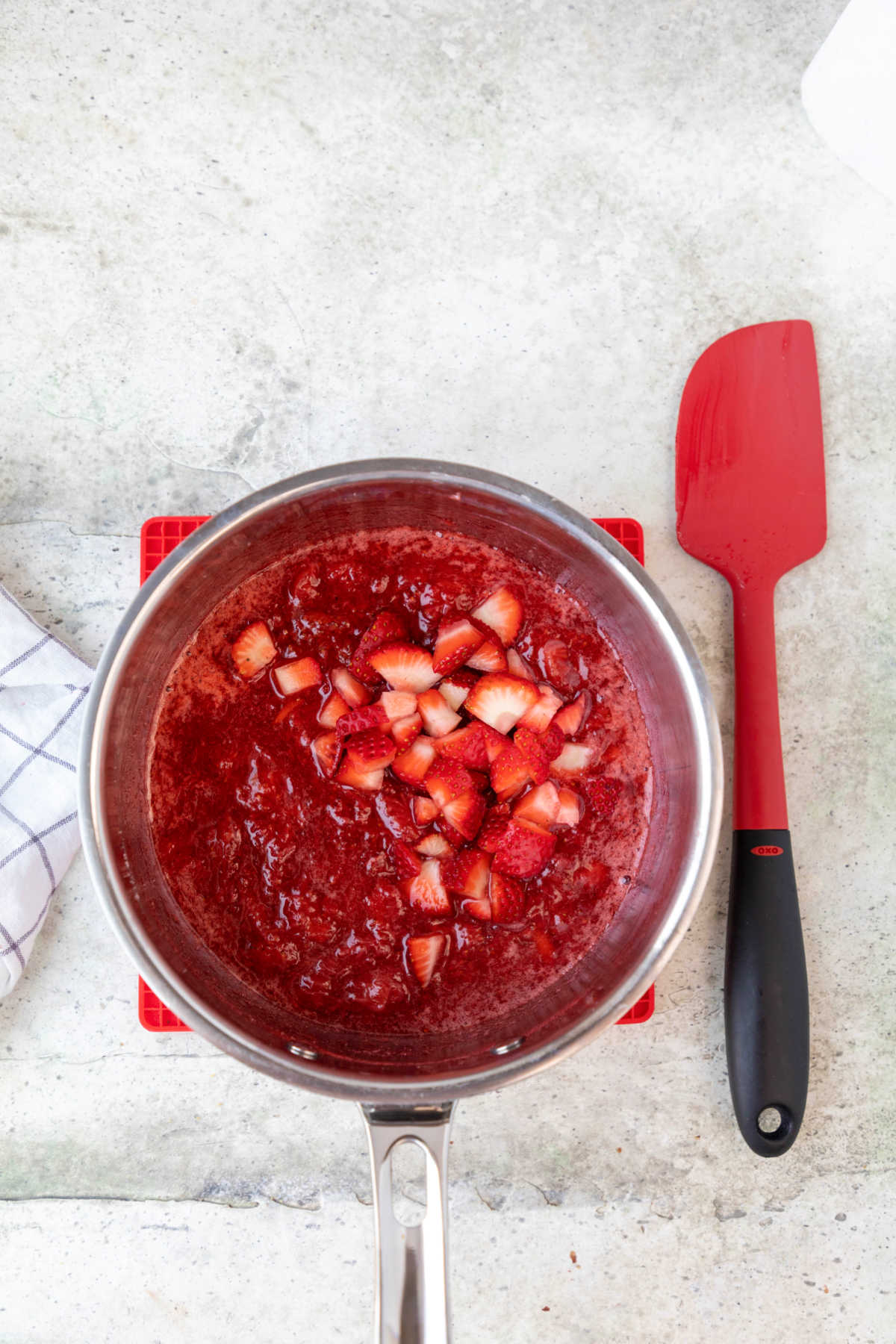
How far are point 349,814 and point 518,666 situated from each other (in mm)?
374

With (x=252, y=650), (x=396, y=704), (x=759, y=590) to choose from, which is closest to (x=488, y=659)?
(x=396, y=704)

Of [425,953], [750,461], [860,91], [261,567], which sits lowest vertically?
[425,953]

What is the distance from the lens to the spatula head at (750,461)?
1769 mm

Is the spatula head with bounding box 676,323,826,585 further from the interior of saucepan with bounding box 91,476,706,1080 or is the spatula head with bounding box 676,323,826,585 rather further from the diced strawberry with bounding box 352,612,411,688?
the diced strawberry with bounding box 352,612,411,688

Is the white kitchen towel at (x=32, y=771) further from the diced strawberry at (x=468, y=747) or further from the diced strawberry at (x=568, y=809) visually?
the diced strawberry at (x=568, y=809)

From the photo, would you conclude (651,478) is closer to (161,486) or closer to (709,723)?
(709,723)

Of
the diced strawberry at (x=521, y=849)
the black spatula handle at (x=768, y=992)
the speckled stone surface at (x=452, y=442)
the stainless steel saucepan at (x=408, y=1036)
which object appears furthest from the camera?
the speckled stone surface at (x=452, y=442)

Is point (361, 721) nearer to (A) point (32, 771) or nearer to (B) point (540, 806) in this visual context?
(B) point (540, 806)

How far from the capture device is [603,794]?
1545 millimetres

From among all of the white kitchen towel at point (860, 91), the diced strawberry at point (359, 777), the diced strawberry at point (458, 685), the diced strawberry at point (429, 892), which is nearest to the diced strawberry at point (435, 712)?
the diced strawberry at point (458, 685)

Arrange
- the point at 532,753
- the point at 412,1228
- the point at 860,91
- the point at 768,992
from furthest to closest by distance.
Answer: the point at 860,91 → the point at 768,992 → the point at 532,753 → the point at 412,1228

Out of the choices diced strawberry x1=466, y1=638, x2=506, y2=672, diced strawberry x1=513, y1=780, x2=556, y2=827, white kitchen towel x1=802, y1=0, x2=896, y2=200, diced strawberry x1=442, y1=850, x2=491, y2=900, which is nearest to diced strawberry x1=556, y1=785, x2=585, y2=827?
diced strawberry x1=513, y1=780, x2=556, y2=827

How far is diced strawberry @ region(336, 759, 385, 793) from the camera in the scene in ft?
4.93

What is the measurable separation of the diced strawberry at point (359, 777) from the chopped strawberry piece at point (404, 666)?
144 millimetres
